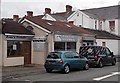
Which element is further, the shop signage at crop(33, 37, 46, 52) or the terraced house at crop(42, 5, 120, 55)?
the terraced house at crop(42, 5, 120, 55)

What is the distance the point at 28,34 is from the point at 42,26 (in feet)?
4.93

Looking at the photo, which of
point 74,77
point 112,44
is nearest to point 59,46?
point 74,77

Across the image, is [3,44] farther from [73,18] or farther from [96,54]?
[73,18]

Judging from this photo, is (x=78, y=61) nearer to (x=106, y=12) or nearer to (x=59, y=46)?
(x=59, y=46)

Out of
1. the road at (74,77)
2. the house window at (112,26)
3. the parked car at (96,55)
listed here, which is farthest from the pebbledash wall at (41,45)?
the house window at (112,26)

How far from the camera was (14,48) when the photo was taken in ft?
81.9

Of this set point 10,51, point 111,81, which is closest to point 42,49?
point 10,51

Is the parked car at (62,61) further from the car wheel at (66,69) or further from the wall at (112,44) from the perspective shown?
the wall at (112,44)

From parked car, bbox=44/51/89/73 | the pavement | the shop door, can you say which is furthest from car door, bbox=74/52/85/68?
the shop door

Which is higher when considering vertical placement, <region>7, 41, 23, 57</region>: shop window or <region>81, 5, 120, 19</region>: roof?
<region>81, 5, 120, 19</region>: roof

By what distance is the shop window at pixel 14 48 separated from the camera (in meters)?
24.3

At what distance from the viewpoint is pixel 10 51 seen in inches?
964

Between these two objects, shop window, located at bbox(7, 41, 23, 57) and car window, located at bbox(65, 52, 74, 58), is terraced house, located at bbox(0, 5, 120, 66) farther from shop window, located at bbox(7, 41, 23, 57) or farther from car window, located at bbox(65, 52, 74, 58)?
car window, located at bbox(65, 52, 74, 58)

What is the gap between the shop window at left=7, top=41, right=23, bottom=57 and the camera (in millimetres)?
24344
